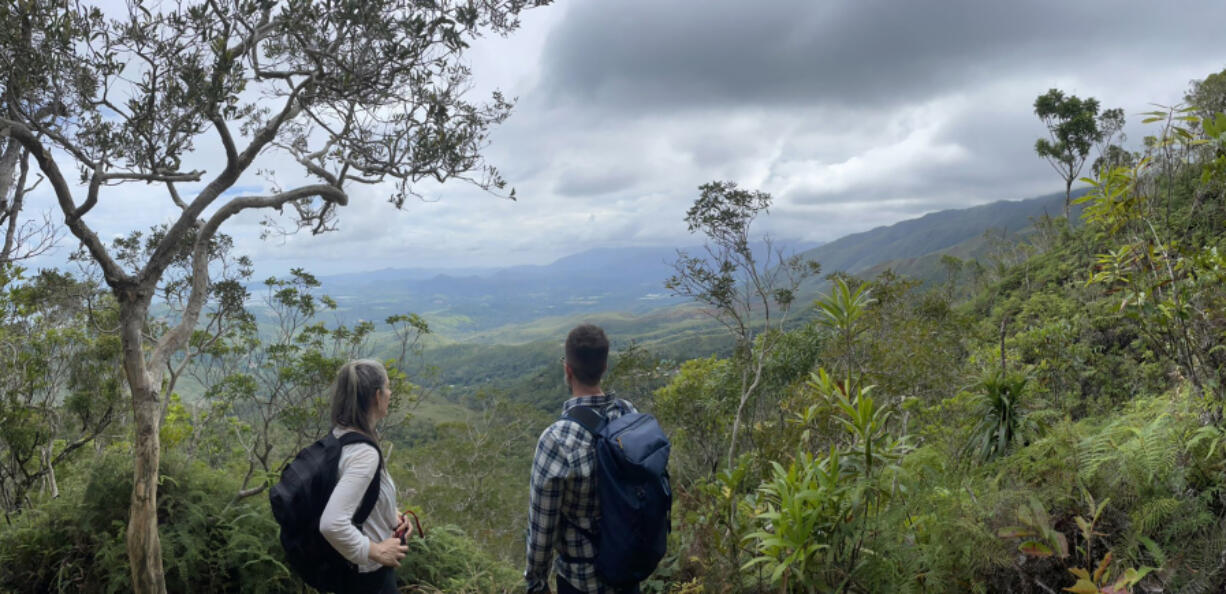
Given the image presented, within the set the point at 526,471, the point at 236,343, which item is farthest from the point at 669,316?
the point at 236,343

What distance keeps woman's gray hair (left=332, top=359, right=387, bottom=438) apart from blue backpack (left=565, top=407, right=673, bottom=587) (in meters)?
0.92

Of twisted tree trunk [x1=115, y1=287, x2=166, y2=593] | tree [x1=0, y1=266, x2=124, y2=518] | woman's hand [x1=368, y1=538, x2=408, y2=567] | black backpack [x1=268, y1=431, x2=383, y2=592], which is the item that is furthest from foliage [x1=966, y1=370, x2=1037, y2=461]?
tree [x1=0, y1=266, x2=124, y2=518]

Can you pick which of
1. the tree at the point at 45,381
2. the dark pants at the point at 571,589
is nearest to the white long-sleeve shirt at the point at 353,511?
the dark pants at the point at 571,589

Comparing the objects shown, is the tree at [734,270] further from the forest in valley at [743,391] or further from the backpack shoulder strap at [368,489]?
the backpack shoulder strap at [368,489]

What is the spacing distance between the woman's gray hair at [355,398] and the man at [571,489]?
29.1 inches

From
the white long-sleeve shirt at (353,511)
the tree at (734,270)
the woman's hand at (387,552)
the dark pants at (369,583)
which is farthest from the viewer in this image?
the tree at (734,270)

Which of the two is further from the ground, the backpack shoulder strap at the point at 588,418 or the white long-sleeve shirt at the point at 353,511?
the backpack shoulder strap at the point at 588,418

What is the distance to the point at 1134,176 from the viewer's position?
2.81 metres

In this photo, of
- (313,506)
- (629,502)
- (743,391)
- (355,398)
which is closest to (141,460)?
(313,506)

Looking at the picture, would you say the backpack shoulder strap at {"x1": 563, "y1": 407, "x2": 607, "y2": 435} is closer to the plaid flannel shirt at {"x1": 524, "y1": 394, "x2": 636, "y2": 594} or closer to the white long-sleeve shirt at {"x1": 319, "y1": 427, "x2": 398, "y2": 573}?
the plaid flannel shirt at {"x1": 524, "y1": 394, "x2": 636, "y2": 594}

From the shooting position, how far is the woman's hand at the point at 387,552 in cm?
234

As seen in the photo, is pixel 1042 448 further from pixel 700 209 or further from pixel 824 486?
pixel 700 209

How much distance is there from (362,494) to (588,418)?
933 millimetres

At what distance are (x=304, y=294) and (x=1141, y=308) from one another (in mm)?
10468
